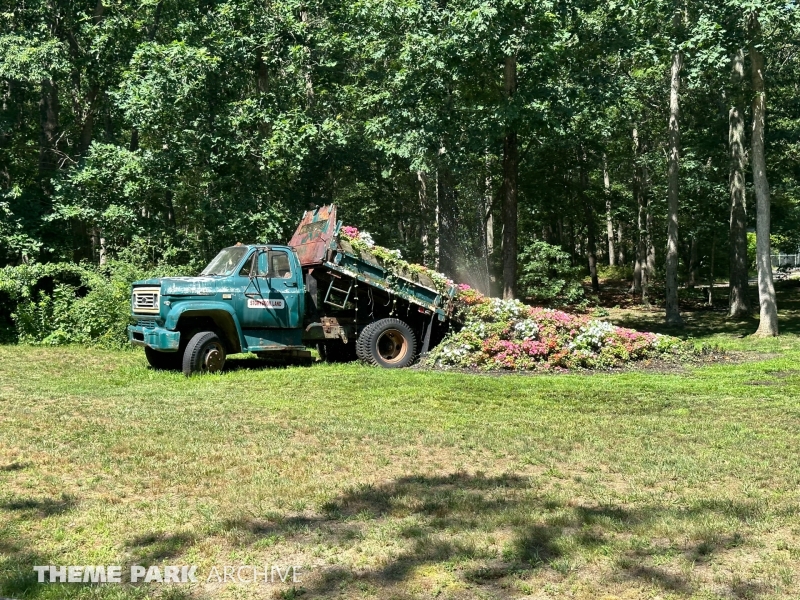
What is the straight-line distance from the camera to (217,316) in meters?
12.9

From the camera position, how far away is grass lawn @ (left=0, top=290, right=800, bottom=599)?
411 centimetres

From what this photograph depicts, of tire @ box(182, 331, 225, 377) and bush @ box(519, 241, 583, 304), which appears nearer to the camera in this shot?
tire @ box(182, 331, 225, 377)

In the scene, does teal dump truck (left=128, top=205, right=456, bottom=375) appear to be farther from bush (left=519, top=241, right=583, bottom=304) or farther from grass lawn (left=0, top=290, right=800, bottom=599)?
bush (left=519, top=241, right=583, bottom=304)

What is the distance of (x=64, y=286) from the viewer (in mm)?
17750

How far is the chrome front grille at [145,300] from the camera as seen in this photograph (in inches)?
497

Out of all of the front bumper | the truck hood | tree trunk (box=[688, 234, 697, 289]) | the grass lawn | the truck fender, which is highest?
tree trunk (box=[688, 234, 697, 289])

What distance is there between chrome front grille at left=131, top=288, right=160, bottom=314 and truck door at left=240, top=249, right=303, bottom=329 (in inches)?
55.8

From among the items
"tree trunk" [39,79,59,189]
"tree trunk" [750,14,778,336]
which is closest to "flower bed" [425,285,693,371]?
"tree trunk" [750,14,778,336]

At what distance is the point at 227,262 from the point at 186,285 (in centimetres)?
108

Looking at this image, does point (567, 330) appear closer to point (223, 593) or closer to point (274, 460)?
point (274, 460)

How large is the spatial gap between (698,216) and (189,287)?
2370 centimetres

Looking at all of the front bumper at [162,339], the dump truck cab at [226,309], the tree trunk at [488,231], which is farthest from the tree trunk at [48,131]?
the tree trunk at [488,231]

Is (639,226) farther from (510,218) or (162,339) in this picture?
(162,339)

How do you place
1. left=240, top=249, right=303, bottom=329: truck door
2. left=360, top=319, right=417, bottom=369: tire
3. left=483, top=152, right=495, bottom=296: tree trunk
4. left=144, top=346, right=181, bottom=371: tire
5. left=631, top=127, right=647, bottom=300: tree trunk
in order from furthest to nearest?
left=631, top=127, right=647, bottom=300: tree trunk, left=483, top=152, right=495, bottom=296: tree trunk, left=360, top=319, right=417, bottom=369: tire, left=144, top=346, right=181, bottom=371: tire, left=240, top=249, right=303, bottom=329: truck door
